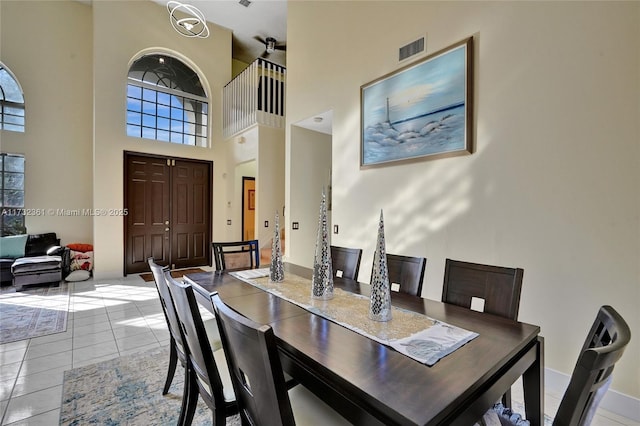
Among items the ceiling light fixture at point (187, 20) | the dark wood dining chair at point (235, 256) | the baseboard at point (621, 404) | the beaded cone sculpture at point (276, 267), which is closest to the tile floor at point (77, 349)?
the baseboard at point (621, 404)

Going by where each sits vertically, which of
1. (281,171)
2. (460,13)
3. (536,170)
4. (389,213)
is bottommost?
(389,213)

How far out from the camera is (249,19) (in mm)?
6297

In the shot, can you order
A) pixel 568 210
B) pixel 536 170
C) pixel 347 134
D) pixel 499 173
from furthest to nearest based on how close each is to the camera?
pixel 347 134
pixel 499 173
pixel 536 170
pixel 568 210

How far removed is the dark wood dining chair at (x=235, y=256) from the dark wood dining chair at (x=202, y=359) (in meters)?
1.25

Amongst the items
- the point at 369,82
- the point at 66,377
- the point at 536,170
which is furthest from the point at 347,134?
the point at 66,377

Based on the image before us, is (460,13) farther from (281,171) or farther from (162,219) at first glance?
(162,219)

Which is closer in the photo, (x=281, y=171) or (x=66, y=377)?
(x=66, y=377)

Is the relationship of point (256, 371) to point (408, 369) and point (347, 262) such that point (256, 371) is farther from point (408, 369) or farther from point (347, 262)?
point (347, 262)

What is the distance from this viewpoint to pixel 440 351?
3.54ft

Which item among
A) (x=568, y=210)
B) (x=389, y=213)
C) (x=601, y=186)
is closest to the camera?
(x=601, y=186)

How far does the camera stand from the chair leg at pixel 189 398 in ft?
5.08

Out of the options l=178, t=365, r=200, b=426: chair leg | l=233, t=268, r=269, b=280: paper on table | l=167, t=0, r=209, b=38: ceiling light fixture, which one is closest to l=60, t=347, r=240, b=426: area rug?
l=178, t=365, r=200, b=426: chair leg

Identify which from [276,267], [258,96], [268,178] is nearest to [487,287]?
[276,267]

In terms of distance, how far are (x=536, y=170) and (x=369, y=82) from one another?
6.26ft
